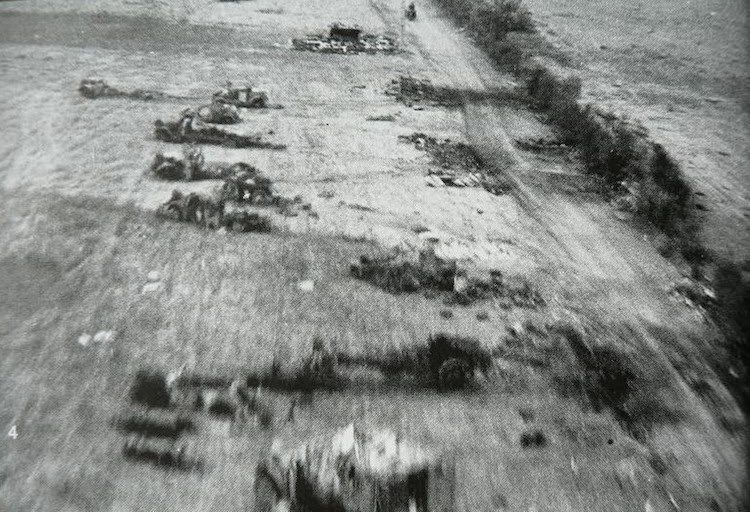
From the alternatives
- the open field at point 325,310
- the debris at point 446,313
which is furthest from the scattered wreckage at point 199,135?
the debris at point 446,313

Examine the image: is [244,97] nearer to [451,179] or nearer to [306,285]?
[451,179]

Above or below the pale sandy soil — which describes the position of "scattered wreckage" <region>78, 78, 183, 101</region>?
below

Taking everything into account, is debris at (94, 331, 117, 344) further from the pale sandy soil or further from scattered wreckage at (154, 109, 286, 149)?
the pale sandy soil

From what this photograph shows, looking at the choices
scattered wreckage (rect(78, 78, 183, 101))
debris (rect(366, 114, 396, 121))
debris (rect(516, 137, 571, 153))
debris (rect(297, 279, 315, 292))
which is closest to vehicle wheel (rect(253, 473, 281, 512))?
debris (rect(297, 279, 315, 292))

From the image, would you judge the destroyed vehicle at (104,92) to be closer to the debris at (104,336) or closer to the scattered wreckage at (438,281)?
the debris at (104,336)

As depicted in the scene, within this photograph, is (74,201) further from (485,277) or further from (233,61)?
(233,61)

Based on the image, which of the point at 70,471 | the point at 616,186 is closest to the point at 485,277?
the point at 616,186

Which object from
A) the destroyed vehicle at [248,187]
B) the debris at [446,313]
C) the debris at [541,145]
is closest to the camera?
the debris at [446,313]
